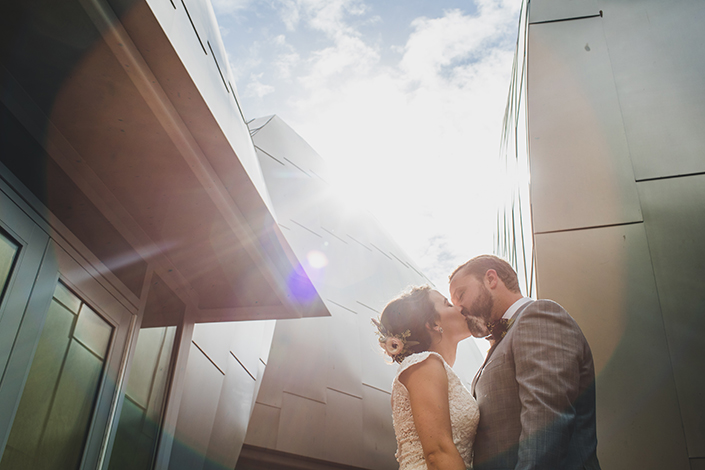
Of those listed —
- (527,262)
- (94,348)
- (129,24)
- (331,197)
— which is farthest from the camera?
(331,197)

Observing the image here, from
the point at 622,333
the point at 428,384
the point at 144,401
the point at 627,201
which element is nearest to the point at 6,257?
the point at 144,401

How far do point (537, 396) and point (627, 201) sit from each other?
8.44ft

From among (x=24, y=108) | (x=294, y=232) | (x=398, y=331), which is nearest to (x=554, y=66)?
(x=398, y=331)

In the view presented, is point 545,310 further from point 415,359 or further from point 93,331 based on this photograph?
point 93,331

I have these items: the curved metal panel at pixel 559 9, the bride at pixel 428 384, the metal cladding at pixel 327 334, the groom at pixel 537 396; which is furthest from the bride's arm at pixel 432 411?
the metal cladding at pixel 327 334

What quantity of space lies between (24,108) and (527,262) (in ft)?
13.3

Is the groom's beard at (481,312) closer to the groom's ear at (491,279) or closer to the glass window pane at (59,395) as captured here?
the groom's ear at (491,279)

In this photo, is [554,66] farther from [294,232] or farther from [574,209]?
[294,232]

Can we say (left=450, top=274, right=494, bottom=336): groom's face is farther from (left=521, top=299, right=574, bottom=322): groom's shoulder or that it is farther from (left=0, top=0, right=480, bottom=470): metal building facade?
(left=0, top=0, right=480, bottom=470): metal building facade

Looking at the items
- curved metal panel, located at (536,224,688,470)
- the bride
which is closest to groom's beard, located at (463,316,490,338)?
the bride

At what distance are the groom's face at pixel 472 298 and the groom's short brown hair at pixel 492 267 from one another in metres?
0.04

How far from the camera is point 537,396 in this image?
2.02 meters

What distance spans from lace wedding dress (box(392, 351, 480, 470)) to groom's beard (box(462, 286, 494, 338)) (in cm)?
42

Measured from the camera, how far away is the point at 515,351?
2.27m
